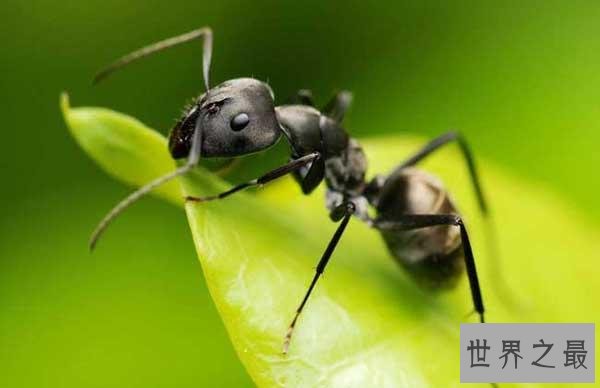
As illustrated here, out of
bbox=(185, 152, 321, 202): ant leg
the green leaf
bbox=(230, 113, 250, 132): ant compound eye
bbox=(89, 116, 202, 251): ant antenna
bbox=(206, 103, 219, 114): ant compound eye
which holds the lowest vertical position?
the green leaf

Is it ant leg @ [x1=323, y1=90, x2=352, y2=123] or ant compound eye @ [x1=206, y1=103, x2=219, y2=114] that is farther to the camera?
ant leg @ [x1=323, y1=90, x2=352, y2=123]

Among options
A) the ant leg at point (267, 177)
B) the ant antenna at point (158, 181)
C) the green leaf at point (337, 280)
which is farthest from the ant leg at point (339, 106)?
the ant antenna at point (158, 181)

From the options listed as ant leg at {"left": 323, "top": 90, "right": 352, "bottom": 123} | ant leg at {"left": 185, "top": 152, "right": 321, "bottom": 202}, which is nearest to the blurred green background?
ant leg at {"left": 323, "top": 90, "right": 352, "bottom": 123}

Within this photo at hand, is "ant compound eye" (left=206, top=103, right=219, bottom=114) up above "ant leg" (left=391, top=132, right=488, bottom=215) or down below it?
above

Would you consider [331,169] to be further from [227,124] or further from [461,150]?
[227,124]

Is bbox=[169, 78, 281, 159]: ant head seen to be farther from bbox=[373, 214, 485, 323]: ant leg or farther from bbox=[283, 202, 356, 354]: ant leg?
bbox=[373, 214, 485, 323]: ant leg

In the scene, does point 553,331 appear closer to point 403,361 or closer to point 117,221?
point 403,361
